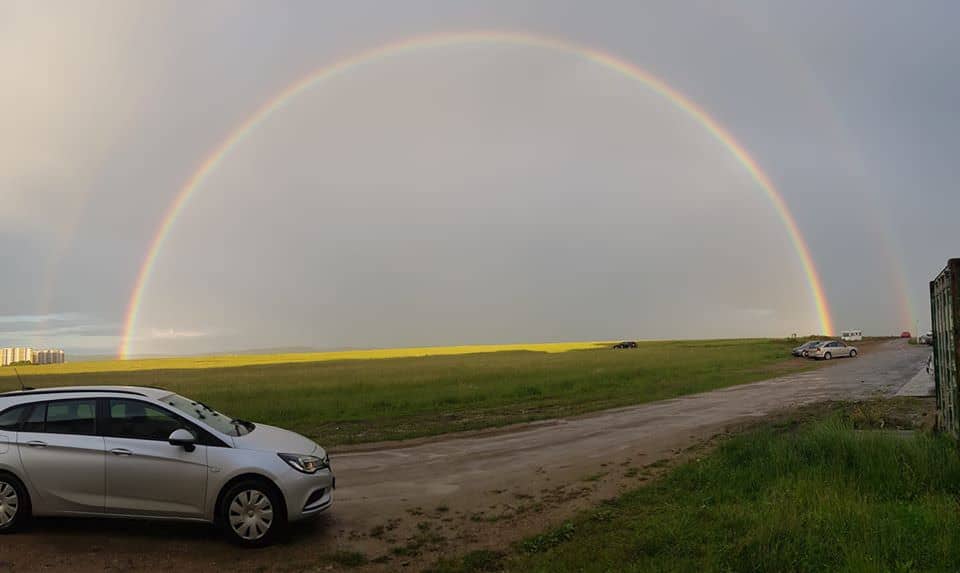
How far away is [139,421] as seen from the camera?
826cm

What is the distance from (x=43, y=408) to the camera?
27.7 ft

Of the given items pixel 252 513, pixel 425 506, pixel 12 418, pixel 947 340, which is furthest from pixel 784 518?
pixel 12 418

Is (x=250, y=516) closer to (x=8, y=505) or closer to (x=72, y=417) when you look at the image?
(x=72, y=417)

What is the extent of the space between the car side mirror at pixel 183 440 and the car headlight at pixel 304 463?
103 centimetres

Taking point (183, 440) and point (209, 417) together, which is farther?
point (209, 417)

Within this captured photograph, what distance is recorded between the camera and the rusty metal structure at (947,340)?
9.59m

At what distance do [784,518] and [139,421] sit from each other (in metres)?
7.59

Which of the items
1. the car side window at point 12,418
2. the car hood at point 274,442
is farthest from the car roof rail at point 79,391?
the car hood at point 274,442

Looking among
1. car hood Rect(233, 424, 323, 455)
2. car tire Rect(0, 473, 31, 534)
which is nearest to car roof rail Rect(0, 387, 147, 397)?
car tire Rect(0, 473, 31, 534)

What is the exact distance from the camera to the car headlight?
26.5 feet

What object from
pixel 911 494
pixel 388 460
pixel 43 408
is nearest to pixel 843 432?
pixel 911 494

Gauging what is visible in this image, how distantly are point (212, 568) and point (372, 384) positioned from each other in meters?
28.4

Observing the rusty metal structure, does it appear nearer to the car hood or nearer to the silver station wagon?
the silver station wagon

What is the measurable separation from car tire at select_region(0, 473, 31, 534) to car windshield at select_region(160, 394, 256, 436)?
1.89 metres
